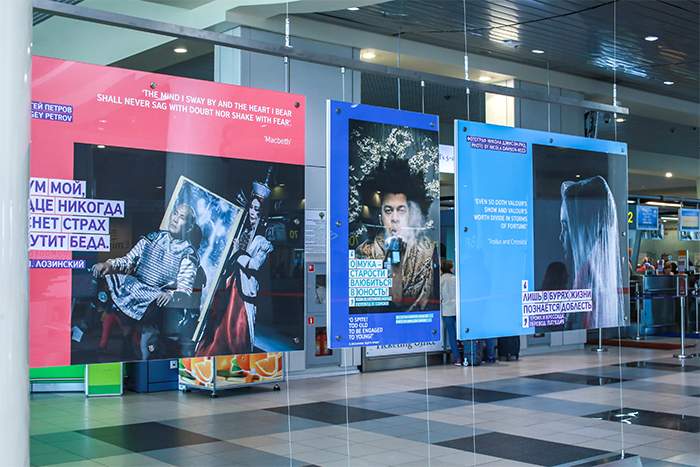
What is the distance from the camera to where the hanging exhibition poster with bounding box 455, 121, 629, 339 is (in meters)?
5.85

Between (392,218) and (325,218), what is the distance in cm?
51

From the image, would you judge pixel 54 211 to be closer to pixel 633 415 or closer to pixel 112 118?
pixel 112 118

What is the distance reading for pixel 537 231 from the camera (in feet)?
20.8

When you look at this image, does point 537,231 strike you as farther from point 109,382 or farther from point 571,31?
point 109,382

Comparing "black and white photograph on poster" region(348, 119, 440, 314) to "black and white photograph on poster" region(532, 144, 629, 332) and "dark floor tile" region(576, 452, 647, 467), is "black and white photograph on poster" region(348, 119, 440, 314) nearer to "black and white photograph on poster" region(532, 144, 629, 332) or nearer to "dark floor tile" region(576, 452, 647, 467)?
"black and white photograph on poster" region(532, 144, 629, 332)

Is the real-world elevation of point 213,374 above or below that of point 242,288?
below

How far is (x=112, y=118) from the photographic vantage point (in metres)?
4.30

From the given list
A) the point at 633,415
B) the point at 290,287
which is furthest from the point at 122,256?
the point at 633,415

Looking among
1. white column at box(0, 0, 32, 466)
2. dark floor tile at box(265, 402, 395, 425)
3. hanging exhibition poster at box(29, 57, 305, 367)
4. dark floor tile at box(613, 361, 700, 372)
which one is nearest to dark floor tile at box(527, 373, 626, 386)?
dark floor tile at box(613, 361, 700, 372)

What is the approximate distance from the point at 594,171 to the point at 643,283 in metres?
9.36

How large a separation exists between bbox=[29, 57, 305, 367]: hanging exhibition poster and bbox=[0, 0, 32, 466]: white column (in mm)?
2837

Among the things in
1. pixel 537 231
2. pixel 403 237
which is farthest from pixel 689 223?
pixel 403 237

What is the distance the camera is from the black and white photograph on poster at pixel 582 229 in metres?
6.37

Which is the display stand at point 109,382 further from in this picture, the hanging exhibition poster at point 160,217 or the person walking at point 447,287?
the hanging exhibition poster at point 160,217
